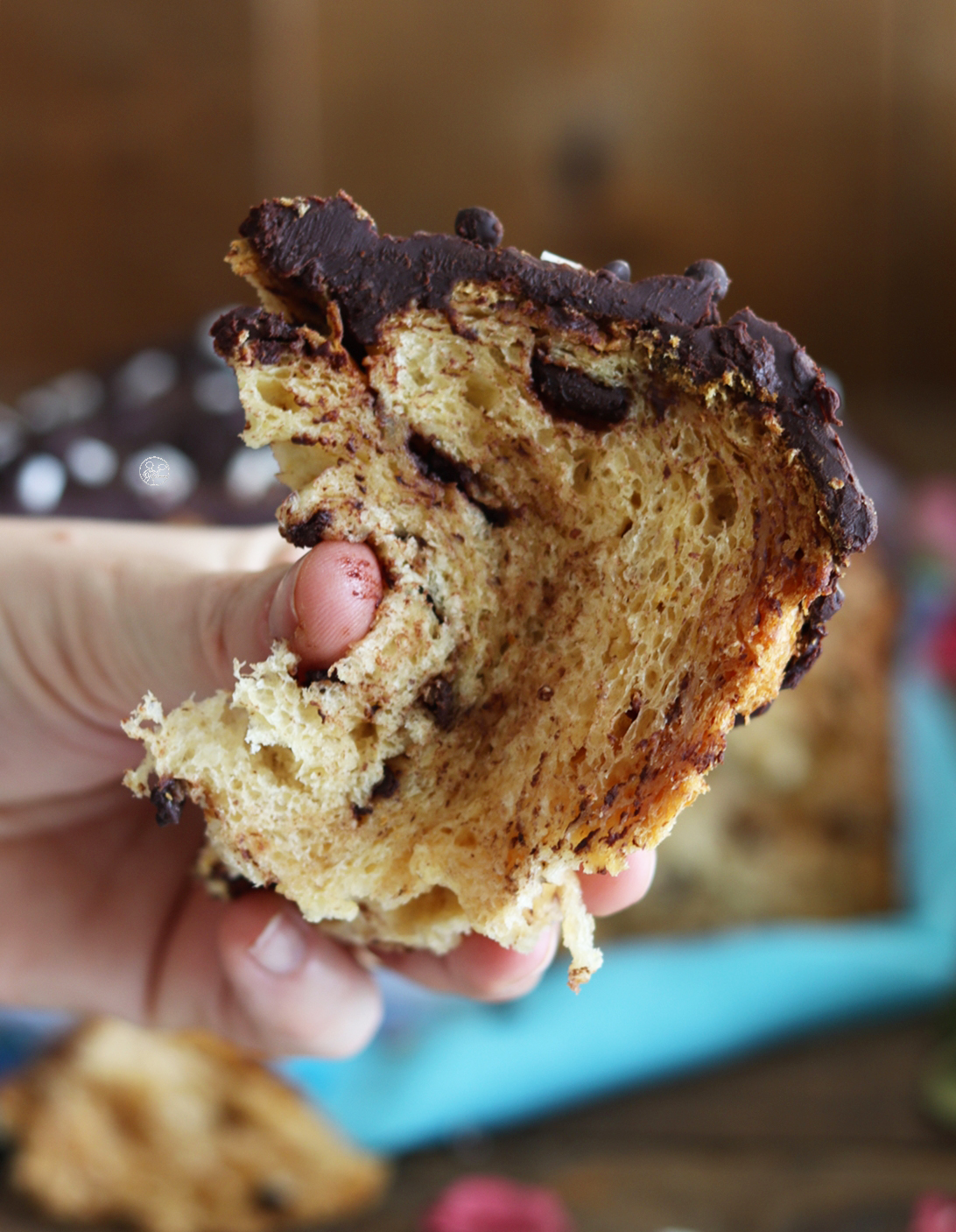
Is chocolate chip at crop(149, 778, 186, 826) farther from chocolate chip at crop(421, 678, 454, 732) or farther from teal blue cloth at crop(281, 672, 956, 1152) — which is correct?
teal blue cloth at crop(281, 672, 956, 1152)

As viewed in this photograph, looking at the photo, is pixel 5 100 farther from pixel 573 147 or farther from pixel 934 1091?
pixel 934 1091

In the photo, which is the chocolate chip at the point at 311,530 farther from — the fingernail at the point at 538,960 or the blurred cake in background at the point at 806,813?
the blurred cake in background at the point at 806,813

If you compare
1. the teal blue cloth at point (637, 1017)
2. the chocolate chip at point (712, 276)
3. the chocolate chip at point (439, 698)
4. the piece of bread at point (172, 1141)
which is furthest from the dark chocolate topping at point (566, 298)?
the teal blue cloth at point (637, 1017)

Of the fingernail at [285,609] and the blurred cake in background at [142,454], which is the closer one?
the fingernail at [285,609]

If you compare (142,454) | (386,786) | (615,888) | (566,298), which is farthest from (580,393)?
(142,454)

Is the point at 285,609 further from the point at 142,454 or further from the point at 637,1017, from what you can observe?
the point at 637,1017

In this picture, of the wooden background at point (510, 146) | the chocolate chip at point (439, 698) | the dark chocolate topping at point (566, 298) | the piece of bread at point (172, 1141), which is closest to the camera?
the dark chocolate topping at point (566, 298)

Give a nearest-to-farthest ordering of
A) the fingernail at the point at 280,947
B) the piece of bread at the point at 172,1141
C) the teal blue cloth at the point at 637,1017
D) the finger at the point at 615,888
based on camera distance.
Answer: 1. the finger at the point at 615,888
2. the fingernail at the point at 280,947
3. the piece of bread at the point at 172,1141
4. the teal blue cloth at the point at 637,1017
